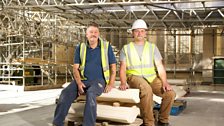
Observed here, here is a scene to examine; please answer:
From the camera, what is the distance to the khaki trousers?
5.49m

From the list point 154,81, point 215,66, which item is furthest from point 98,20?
point 154,81

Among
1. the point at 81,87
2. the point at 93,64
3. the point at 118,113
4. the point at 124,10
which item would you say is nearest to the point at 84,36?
the point at 124,10

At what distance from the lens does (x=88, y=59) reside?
18.1ft

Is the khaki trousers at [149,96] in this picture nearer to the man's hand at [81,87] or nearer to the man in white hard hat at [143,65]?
the man in white hard hat at [143,65]

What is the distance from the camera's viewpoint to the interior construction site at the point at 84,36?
15.2m

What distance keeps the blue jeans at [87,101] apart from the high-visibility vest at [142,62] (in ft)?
2.57

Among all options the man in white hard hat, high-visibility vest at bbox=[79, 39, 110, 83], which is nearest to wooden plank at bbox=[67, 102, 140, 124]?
high-visibility vest at bbox=[79, 39, 110, 83]

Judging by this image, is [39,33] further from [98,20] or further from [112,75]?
[112,75]

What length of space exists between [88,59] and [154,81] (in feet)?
4.45

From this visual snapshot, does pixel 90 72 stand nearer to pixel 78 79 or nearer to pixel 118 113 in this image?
pixel 78 79

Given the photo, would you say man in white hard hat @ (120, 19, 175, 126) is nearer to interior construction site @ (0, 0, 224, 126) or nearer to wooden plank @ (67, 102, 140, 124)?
wooden plank @ (67, 102, 140, 124)

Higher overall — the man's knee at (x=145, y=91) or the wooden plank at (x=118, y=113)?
the man's knee at (x=145, y=91)

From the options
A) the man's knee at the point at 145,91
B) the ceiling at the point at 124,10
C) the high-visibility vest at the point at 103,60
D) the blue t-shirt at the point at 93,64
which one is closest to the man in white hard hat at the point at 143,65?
the man's knee at the point at 145,91

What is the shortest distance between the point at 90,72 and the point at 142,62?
1.04 m
